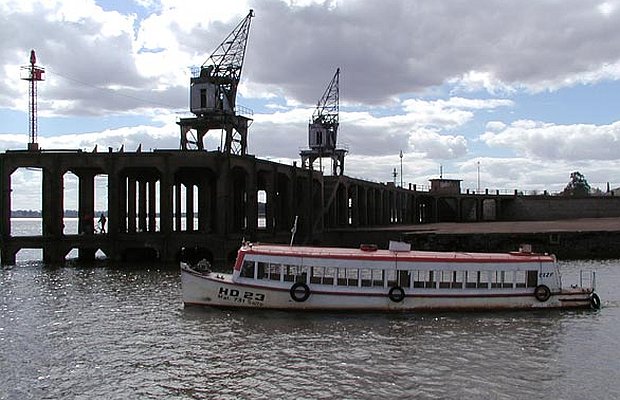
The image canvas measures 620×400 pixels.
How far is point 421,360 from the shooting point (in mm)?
25609

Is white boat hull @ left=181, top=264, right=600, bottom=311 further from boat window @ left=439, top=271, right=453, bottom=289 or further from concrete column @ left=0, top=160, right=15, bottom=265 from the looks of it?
concrete column @ left=0, top=160, right=15, bottom=265

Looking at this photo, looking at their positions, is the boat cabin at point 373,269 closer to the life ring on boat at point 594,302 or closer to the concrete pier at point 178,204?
the life ring on boat at point 594,302

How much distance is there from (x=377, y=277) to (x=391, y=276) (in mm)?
704

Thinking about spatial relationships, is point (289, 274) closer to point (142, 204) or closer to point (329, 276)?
point (329, 276)

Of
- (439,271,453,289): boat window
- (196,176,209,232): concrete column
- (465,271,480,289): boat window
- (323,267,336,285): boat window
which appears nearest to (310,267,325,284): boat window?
(323,267,336,285): boat window

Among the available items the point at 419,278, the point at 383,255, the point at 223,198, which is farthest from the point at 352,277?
the point at 223,198

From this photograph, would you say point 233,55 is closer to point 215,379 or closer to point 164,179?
point 164,179

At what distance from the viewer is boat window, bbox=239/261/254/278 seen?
115 feet

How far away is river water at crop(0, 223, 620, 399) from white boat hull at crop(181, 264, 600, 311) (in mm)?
565

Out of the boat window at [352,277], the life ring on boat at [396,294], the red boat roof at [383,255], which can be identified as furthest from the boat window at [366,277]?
the life ring on boat at [396,294]

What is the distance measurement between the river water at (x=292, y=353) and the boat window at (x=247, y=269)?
6.52ft

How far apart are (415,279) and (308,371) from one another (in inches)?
492

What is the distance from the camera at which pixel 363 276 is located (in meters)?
34.8

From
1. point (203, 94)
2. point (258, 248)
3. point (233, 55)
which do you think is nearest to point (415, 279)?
point (258, 248)
